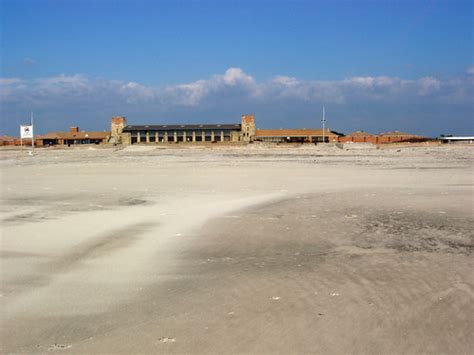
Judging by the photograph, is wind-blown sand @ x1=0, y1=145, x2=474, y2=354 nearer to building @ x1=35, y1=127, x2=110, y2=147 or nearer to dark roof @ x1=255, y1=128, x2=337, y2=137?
dark roof @ x1=255, y1=128, x2=337, y2=137

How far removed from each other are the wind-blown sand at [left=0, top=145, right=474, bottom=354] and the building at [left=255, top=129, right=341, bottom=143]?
67.2 metres

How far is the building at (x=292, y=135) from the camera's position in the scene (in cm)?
7975

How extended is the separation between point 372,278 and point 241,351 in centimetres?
259

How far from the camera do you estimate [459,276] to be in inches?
242

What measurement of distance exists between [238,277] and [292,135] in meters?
75.4

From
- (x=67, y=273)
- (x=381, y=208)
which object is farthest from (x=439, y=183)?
(x=67, y=273)

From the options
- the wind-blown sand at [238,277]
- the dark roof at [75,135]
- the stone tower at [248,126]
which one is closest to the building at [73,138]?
the dark roof at [75,135]

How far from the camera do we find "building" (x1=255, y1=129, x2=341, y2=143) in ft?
262

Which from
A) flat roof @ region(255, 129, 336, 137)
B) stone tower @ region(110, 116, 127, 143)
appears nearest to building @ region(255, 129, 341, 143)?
flat roof @ region(255, 129, 336, 137)

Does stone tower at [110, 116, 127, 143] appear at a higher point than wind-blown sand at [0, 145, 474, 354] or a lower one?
higher

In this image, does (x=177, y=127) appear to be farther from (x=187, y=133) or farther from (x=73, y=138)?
(x=73, y=138)

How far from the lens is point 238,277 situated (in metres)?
6.18

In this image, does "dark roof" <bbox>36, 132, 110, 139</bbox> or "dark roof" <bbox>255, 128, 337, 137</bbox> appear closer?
"dark roof" <bbox>255, 128, 337, 137</bbox>

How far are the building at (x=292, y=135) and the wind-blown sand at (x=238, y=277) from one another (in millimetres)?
67154
